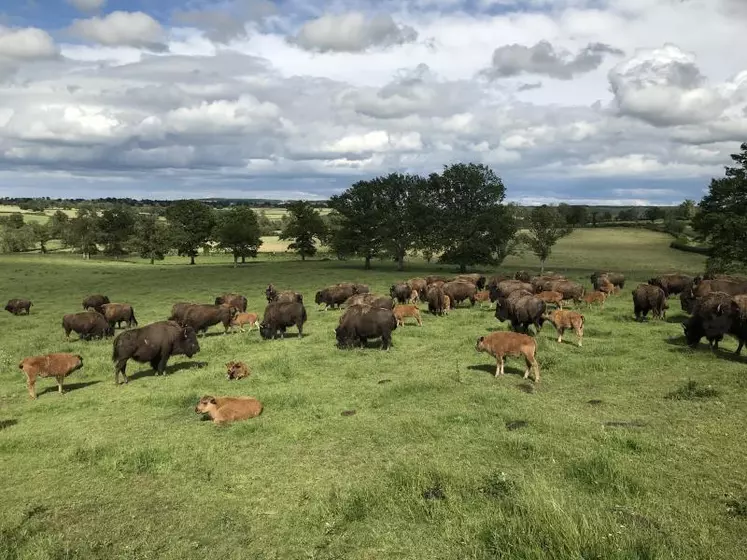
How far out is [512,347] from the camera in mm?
14039

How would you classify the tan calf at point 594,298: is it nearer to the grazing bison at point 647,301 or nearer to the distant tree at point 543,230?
the grazing bison at point 647,301

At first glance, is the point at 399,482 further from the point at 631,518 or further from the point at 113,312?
the point at 113,312

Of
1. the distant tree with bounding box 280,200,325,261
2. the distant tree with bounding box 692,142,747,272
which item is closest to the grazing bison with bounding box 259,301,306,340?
the distant tree with bounding box 692,142,747,272

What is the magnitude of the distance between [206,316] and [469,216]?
142 feet

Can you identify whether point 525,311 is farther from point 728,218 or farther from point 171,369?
point 728,218

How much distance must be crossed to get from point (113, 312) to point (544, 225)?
47.2 m

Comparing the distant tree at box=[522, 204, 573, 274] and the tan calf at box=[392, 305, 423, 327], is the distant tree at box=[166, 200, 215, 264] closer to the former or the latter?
the distant tree at box=[522, 204, 573, 274]

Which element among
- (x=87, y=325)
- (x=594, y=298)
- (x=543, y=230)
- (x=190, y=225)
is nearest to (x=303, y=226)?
(x=190, y=225)

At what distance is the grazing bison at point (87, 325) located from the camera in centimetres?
2338

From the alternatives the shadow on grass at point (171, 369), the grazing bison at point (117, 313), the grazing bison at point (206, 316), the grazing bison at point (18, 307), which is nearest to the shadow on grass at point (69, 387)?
the shadow on grass at point (171, 369)

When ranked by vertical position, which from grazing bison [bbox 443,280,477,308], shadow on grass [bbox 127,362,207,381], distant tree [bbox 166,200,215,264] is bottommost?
shadow on grass [bbox 127,362,207,381]

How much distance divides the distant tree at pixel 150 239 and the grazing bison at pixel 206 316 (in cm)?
6135

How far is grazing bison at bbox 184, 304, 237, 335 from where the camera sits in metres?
23.0

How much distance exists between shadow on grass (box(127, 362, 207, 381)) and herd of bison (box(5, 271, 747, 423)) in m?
0.32
